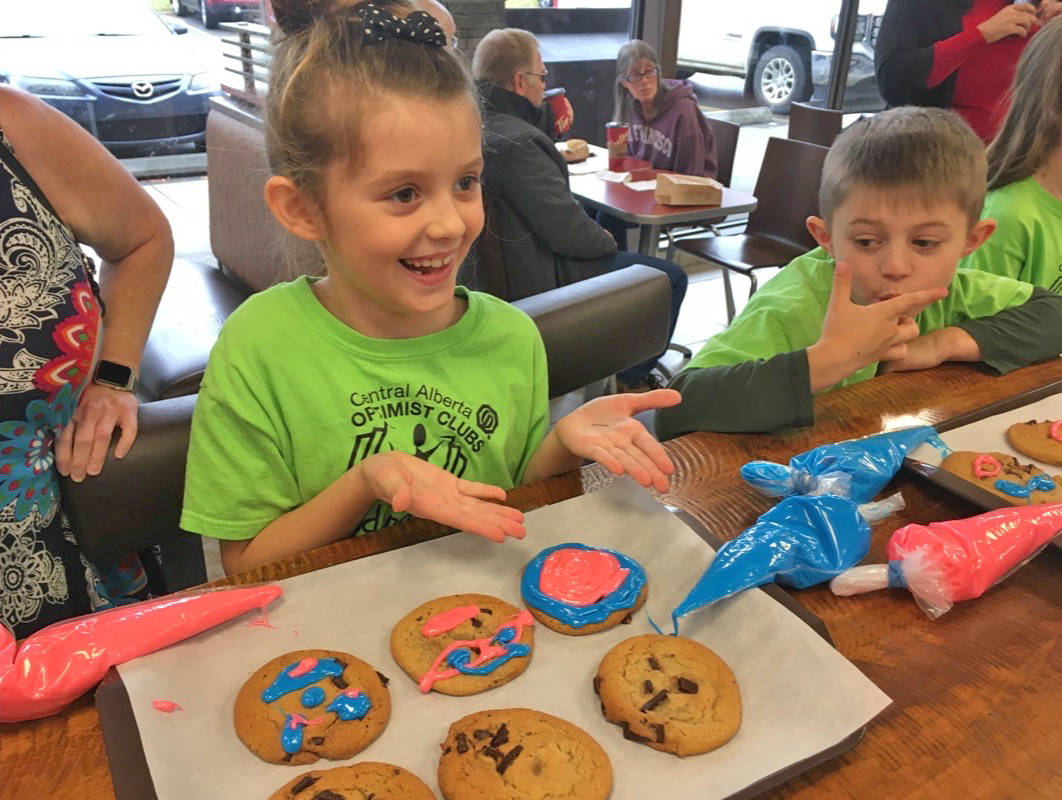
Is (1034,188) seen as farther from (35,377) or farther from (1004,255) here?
(35,377)

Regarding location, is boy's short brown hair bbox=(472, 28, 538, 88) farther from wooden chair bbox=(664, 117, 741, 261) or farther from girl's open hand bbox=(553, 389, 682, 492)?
girl's open hand bbox=(553, 389, 682, 492)

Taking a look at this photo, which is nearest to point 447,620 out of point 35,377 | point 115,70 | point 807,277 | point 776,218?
point 35,377

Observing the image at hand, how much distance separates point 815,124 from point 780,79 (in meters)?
1.20

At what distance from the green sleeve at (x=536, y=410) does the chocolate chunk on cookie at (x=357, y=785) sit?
55cm

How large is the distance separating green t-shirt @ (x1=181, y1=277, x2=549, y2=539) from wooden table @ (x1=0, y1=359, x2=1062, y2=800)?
154mm

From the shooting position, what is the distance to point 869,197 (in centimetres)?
124

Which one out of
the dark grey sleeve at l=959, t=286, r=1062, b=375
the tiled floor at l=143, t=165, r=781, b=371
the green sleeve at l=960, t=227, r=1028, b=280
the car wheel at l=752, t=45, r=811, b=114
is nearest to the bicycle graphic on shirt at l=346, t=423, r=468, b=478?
the dark grey sleeve at l=959, t=286, r=1062, b=375

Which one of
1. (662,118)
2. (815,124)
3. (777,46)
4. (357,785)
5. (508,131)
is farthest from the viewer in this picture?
(777,46)

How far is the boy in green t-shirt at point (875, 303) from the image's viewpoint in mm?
1110

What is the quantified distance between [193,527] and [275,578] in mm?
211

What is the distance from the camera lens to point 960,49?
2424 millimetres

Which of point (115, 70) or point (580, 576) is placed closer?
point (580, 576)

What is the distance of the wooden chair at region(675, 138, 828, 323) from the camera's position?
334 cm

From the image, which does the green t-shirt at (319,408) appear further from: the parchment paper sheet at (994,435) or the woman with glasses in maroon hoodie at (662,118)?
the woman with glasses in maroon hoodie at (662,118)
